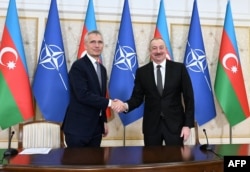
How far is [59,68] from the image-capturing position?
131 inches

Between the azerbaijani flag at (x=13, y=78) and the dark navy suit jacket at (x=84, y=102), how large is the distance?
91cm

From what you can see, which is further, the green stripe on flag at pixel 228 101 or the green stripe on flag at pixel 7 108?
the green stripe on flag at pixel 228 101

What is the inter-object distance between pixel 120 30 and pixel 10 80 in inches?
53.5

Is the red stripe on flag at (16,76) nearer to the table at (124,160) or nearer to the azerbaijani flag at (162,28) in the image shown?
the table at (124,160)

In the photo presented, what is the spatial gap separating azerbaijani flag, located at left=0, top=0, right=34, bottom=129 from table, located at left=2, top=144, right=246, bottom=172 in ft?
4.42

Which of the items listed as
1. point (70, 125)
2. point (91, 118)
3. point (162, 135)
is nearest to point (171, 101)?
point (162, 135)

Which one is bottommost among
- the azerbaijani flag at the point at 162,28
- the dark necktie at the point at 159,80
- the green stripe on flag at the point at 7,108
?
the green stripe on flag at the point at 7,108

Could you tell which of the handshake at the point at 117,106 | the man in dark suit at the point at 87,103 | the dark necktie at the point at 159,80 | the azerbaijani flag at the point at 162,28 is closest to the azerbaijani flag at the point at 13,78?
the man in dark suit at the point at 87,103

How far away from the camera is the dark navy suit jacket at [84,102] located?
2.45 m

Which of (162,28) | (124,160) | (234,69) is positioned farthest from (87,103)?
(234,69)

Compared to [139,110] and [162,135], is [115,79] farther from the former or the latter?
[162,135]

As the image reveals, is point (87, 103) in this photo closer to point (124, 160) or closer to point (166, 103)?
point (166, 103)

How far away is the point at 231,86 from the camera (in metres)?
3.57

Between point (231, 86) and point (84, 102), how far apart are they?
1948 millimetres
